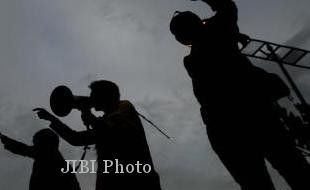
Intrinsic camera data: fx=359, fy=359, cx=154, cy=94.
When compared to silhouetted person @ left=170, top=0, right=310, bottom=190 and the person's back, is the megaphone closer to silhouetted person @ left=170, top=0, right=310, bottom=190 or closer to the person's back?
the person's back

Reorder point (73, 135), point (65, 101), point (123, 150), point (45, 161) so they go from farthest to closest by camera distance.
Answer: point (45, 161) < point (65, 101) < point (73, 135) < point (123, 150)

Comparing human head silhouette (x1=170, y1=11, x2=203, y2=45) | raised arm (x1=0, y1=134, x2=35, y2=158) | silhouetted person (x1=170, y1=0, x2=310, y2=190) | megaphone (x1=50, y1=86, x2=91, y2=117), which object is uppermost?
raised arm (x1=0, y1=134, x2=35, y2=158)

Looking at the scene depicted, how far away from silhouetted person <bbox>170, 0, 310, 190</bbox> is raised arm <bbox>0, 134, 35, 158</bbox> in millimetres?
3725

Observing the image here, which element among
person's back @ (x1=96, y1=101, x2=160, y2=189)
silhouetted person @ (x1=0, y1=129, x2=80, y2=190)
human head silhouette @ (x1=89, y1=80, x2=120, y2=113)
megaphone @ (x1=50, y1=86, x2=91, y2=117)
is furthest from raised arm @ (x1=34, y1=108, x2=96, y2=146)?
silhouetted person @ (x1=0, y1=129, x2=80, y2=190)

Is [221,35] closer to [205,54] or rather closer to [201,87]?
[205,54]

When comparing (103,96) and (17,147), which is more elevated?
(17,147)

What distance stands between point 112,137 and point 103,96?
2.03ft

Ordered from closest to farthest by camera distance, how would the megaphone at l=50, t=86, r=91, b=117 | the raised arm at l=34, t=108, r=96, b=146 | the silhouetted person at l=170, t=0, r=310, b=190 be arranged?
the silhouetted person at l=170, t=0, r=310, b=190, the raised arm at l=34, t=108, r=96, b=146, the megaphone at l=50, t=86, r=91, b=117

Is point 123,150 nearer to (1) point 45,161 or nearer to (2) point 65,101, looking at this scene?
(2) point 65,101

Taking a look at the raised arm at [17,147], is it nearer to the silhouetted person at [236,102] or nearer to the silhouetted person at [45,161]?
the silhouetted person at [45,161]

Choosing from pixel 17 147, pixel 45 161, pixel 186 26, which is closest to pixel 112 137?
pixel 186 26

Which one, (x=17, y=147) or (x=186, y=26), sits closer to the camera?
(x=186, y=26)

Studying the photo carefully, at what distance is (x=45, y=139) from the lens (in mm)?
6090

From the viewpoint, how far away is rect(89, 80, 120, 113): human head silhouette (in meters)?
4.31
